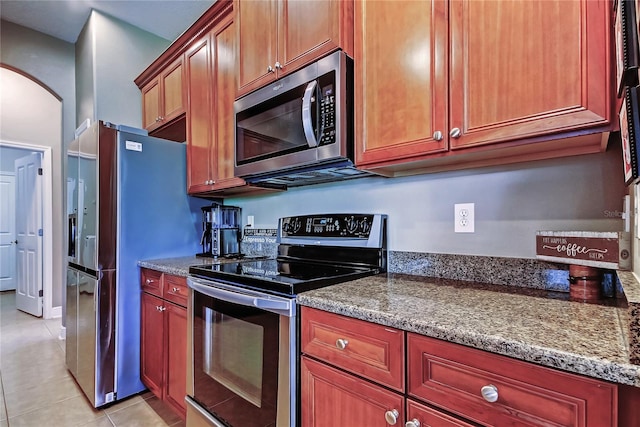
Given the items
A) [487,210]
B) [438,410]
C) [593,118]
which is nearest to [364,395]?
[438,410]

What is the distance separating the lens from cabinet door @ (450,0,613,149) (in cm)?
86

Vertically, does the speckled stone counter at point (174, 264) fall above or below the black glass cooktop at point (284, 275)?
below

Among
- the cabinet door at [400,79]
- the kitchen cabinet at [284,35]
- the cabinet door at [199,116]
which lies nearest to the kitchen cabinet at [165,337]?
the cabinet door at [199,116]

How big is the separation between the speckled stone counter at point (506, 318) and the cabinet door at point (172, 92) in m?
2.08

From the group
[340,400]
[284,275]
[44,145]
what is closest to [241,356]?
[284,275]

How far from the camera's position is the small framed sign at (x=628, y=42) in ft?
2.20

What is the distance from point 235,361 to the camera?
141 cm

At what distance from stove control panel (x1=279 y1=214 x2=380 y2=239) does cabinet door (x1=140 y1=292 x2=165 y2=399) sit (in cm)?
90

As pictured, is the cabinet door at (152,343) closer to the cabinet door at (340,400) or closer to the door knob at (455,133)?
the cabinet door at (340,400)

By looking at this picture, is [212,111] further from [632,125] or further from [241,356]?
[632,125]

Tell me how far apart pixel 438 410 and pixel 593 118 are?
33.9 inches

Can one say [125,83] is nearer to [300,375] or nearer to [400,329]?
[300,375]

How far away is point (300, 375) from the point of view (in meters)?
1.12

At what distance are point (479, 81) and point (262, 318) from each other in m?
1.14
